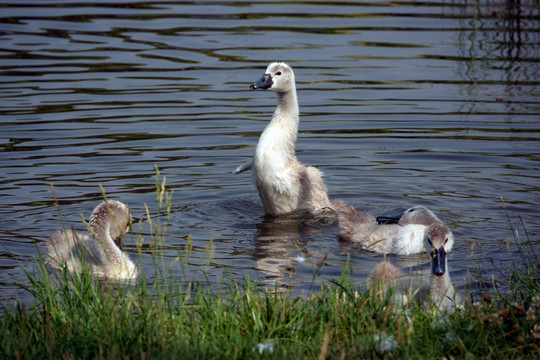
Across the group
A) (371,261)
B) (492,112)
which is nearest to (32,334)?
(371,261)

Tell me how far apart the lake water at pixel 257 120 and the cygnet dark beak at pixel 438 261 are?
566 millimetres

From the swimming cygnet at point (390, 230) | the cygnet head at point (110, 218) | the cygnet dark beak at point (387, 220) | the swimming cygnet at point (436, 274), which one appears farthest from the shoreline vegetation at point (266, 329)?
the cygnet dark beak at point (387, 220)

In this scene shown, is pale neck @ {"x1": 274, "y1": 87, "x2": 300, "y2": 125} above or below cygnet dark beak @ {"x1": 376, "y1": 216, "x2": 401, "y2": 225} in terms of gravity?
above

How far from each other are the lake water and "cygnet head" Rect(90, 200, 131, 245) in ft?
0.52

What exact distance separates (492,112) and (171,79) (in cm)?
504

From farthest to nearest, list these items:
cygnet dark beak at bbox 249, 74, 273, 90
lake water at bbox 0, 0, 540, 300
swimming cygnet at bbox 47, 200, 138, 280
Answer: cygnet dark beak at bbox 249, 74, 273, 90 → lake water at bbox 0, 0, 540, 300 → swimming cygnet at bbox 47, 200, 138, 280

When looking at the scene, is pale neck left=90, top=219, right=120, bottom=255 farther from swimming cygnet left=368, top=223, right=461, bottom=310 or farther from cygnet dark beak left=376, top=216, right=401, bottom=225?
cygnet dark beak left=376, top=216, right=401, bottom=225

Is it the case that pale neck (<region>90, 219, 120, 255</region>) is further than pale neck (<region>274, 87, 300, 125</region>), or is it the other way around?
pale neck (<region>274, 87, 300, 125</region>)

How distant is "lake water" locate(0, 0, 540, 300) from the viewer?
8359 millimetres

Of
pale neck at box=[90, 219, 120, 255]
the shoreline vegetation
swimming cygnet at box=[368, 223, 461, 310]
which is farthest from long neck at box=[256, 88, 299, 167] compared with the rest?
the shoreline vegetation

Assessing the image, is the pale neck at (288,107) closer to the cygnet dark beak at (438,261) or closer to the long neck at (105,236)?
the long neck at (105,236)

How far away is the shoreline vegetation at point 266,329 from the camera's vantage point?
4.79 m

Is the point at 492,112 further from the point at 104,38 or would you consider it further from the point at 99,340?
the point at 99,340

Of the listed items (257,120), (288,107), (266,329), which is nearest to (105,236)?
(266,329)
